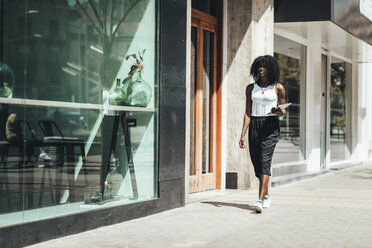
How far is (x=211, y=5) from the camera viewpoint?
12.0 m

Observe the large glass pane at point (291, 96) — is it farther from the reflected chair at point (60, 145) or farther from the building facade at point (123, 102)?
the reflected chair at point (60, 145)

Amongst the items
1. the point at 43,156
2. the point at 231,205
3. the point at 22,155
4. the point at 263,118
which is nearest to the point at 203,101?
the point at 231,205

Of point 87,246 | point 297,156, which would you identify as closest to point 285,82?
point 297,156

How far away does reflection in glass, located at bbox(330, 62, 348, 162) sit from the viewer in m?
19.8

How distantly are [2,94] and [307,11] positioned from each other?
25.9 feet

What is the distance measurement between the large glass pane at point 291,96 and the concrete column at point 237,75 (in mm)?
3037

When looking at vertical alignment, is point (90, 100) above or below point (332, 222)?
above

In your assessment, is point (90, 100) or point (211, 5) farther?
point (211, 5)

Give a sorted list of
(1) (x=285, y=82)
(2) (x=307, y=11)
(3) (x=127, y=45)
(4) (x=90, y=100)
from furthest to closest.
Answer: (1) (x=285, y=82) → (2) (x=307, y=11) → (3) (x=127, y=45) → (4) (x=90, y=100)

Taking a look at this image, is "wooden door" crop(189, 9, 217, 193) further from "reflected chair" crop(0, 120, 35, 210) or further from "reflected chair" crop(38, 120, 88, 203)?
"reflected chair" crop(0, 120, 35, 210)

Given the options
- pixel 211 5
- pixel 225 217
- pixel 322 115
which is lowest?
pixel 225 217

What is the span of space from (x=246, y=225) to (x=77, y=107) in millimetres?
2252

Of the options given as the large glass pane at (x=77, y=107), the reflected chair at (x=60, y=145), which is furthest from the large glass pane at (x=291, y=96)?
the reflected chair at (x=60, y=145)

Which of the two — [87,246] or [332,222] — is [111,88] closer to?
[87,246]
